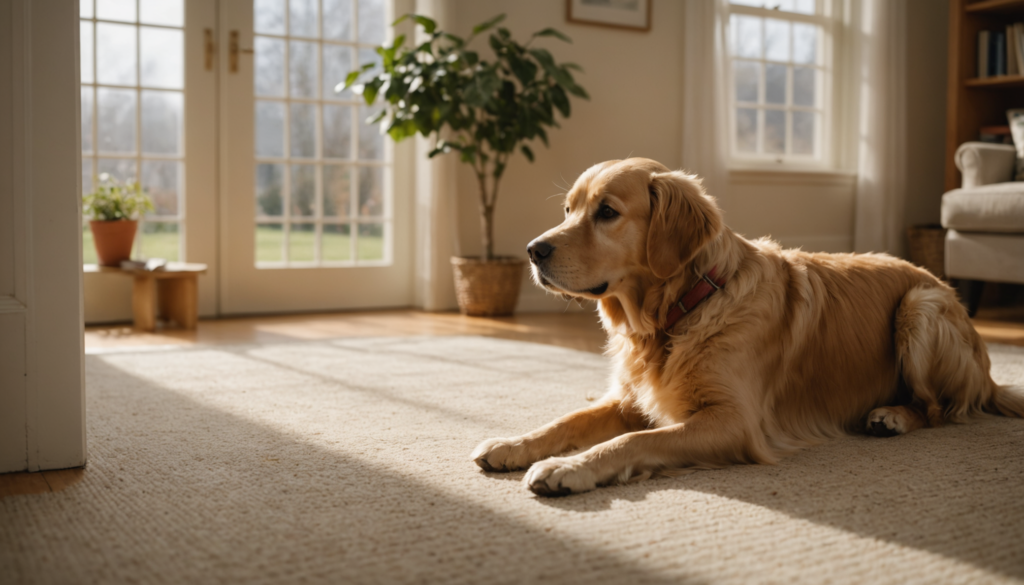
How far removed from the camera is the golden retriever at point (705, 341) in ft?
4.98

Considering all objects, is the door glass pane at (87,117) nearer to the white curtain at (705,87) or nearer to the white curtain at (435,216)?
the white curtain at (435,216)

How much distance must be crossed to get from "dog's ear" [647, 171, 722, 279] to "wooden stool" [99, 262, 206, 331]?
8.06 ft

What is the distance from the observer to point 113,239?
3.47m

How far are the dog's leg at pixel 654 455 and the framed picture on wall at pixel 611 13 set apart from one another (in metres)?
3.38

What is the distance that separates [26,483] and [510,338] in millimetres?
2138

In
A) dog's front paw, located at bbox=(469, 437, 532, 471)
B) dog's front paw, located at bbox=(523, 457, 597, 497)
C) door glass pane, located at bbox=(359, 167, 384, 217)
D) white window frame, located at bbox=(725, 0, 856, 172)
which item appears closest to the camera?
dog's front paw, located at bbox=(523, 457, 597, 497)

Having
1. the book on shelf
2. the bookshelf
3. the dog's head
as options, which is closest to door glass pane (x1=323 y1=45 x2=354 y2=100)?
the dog's head

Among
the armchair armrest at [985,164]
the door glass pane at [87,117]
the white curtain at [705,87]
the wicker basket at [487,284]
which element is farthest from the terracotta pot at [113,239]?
the armchair armrest at [985,164]

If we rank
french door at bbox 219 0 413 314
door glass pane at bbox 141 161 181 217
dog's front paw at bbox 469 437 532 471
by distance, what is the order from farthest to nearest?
french door at bbox 219 0 413 314 → door glass pane at bbox 141 161 181 217 → dog's front paw at bbox 469 437 532 471

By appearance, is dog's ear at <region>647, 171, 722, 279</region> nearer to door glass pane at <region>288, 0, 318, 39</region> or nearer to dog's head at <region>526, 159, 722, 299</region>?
dog's head at <region>526, 159, 722, 299</region>

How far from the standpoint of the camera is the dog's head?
160 centimetres

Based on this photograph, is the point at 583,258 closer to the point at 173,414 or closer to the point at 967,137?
the point at 173,414

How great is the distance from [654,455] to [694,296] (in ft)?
1.18

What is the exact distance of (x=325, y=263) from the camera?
4207 mm
